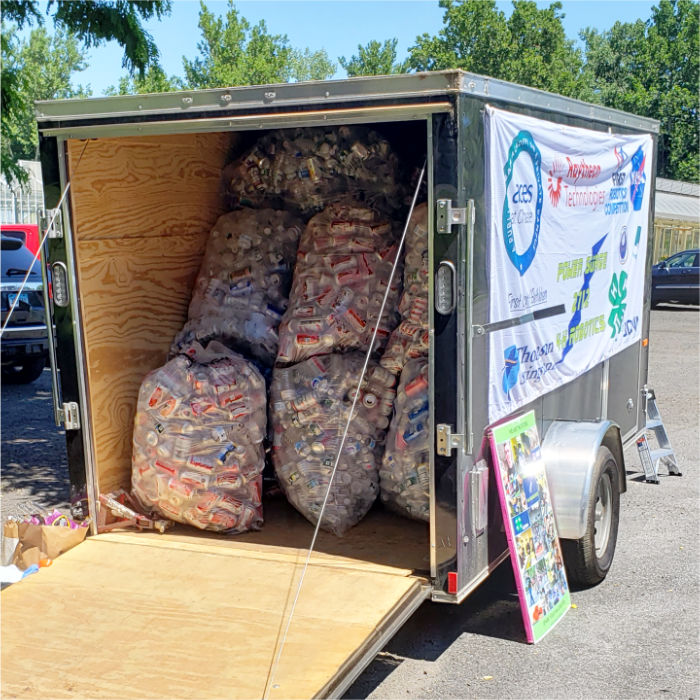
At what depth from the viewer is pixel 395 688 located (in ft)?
13.3

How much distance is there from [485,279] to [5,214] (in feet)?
85.4

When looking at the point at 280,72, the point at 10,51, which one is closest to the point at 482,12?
the point at 280,72

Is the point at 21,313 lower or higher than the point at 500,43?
lower

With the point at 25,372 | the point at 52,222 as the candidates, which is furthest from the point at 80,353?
the point at 25,372

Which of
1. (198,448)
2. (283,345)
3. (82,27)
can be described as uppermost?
(82,27)

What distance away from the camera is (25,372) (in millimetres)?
11812

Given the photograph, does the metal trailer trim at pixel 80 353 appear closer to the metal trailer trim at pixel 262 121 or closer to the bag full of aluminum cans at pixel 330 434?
the metal trailer trim at pixel 262 121

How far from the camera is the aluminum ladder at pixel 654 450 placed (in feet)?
23.4

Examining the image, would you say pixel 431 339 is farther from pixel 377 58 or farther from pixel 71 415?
pixel 377 58

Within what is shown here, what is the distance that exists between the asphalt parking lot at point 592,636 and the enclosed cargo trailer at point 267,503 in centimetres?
34

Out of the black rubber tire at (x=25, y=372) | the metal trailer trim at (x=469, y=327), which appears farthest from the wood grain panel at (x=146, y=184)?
the black rubber tire at (x=25, y=372)

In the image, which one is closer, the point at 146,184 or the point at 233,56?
Result: the point at 146,184

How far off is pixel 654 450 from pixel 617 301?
176 cm

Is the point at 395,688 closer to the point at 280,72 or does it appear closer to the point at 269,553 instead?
the point at 269,553
